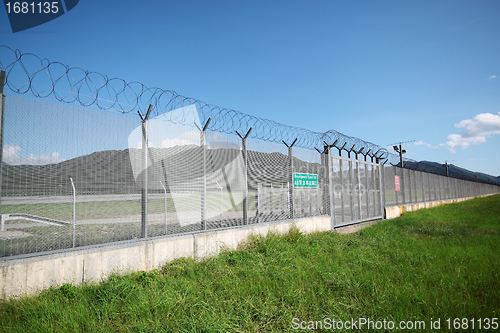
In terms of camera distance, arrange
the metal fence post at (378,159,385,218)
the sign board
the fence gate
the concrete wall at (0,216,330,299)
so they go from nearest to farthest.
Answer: the concrete wall at (0,216,330,299) < the sign board < the fence gate < the metal fence post at (378,159,385,218)

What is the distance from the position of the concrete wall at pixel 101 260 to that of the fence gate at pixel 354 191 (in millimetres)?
5622

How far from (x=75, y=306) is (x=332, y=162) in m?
9.70

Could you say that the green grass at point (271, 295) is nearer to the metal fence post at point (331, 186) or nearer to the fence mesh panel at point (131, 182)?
the fence mesh panel at point (131, 182)

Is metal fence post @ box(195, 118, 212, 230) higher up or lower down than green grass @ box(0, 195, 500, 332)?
higher up

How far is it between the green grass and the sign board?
11.3 ft

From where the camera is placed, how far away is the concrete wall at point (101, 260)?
416cm

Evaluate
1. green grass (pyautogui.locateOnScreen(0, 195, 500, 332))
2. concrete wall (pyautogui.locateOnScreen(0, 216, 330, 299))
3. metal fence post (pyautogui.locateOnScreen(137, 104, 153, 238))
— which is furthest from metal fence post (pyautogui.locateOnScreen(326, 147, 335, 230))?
metal fence post (pyautogui.locateOnScreen(137, 104, 153, 238))

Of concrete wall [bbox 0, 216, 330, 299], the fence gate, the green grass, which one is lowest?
the green grass

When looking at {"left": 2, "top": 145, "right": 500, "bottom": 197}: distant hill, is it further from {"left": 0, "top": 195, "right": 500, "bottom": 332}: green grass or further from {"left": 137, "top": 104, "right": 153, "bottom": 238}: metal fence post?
{"left": 0, "top": 195, "right": 500, "bottom": 332}: green grass

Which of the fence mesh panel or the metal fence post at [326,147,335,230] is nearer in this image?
the fence mesh panel

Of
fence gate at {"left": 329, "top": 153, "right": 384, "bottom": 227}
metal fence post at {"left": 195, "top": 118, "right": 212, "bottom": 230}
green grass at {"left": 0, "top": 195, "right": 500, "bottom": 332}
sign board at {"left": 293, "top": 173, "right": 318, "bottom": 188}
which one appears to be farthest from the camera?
fence gate at {"left": 329, "top": 153, "right": 384, "bottom": 227}

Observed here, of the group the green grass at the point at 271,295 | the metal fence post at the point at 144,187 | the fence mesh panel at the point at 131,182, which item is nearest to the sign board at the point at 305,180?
the fence mesh panel at the point at 131,182

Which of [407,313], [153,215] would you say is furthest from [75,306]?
[407,313]

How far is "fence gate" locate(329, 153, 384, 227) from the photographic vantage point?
11.5 metres
